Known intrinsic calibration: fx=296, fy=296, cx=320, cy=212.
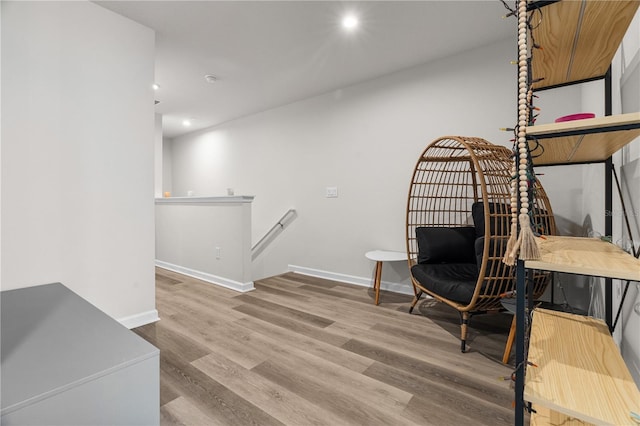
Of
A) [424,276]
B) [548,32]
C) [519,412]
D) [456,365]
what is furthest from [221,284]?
[548,32]

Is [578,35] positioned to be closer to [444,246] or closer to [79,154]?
[444,246]

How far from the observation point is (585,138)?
86cm

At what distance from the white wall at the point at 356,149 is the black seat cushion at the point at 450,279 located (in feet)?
2.67

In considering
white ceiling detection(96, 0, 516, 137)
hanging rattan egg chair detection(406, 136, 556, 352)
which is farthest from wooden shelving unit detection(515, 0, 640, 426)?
white ceiling detection(96, 0, 516, 137)

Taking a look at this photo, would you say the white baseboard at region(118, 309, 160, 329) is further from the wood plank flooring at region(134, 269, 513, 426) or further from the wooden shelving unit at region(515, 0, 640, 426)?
the wooden shelving unit at region(515, 0, 640, 426)

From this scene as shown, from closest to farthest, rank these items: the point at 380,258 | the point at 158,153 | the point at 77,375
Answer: the point at 77,375
the point at 380,258
the point at 158,153

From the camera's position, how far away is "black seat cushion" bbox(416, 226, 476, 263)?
244 cm

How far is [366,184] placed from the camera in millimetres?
3398

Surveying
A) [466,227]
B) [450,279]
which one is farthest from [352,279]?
[450,279]

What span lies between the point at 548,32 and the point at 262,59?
2558mm

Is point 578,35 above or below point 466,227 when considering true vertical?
above

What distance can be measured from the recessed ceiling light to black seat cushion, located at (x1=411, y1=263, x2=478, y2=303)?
2.00 metres

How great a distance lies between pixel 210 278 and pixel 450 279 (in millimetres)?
2734

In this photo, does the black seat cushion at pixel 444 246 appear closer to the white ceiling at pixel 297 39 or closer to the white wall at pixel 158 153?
the white ceiling at pixel 297 39
